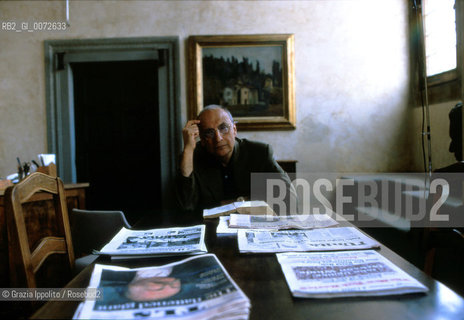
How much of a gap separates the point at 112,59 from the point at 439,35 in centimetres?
308

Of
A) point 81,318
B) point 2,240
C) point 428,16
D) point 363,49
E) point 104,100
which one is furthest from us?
point 104,100

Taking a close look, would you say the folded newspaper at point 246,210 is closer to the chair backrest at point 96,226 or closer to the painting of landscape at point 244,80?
the chair backrest at point 96,226

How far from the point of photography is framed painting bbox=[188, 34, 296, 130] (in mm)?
3506

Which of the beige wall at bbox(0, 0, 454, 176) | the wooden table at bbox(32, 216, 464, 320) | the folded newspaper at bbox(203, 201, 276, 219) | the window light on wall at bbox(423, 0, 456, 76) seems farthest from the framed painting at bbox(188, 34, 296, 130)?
the wooden table at bbox(32, 216, 464, 320)

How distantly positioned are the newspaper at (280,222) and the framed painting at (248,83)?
221cm

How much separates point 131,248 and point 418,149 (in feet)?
10.7

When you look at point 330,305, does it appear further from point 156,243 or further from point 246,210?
point 246,210

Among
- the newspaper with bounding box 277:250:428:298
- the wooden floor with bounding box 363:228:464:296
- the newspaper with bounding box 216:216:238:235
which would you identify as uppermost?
the newspaper with bounding box 216:216:238:235

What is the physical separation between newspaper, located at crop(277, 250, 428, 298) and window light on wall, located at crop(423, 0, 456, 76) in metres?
2.71

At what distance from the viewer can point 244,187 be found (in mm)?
2229

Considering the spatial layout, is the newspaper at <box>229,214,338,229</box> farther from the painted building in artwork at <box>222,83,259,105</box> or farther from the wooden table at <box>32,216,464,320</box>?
the painted building in artwork at <box>222,83,259,105</box>

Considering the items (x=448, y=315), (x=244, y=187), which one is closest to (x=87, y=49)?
(x=244, y=187)

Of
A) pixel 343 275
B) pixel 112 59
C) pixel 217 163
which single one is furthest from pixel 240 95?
pixel 343 275

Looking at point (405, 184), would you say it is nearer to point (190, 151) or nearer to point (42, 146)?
point (190, 151)
